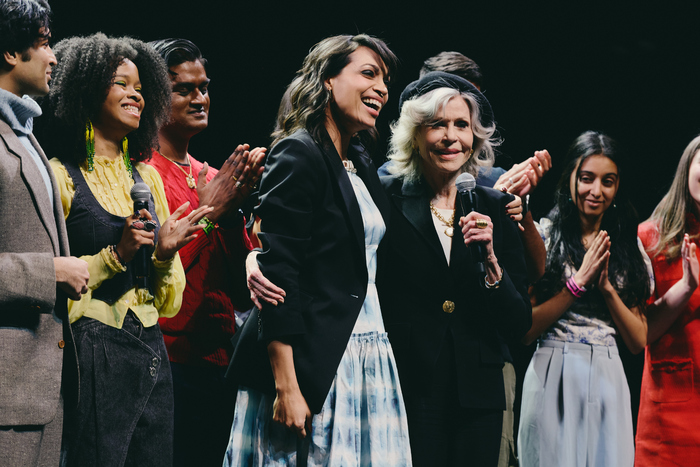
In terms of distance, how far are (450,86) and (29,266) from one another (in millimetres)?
1490

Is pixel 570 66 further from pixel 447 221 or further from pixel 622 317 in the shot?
pixel 447 221

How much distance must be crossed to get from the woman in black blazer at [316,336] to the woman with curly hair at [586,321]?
1.22 m

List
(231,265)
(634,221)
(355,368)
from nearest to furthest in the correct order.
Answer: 1. (355,368)
2. (231,265)
3. (634,221)

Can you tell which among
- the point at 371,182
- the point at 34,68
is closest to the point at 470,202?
the point at 371,182

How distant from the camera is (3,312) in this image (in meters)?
1.61

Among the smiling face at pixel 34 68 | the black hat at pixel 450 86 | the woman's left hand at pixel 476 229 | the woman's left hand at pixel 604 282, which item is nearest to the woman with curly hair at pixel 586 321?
the woman's left hand at pixel 604 282

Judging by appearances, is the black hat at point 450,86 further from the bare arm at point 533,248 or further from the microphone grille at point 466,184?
the bare arm at point 533,248

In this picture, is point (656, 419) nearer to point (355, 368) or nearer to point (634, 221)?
point (634, 221)

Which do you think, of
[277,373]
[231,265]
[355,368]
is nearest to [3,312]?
[277,373]

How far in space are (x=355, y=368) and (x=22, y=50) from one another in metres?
1.19

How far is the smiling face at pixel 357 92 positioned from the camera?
2.05m

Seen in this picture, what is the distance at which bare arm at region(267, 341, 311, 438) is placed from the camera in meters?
1.71

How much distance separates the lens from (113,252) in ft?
6.40

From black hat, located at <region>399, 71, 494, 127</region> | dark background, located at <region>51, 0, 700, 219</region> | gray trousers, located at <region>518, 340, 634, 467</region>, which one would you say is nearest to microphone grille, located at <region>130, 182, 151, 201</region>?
black hat, located at <region>399, 71, 494, 127</region>
